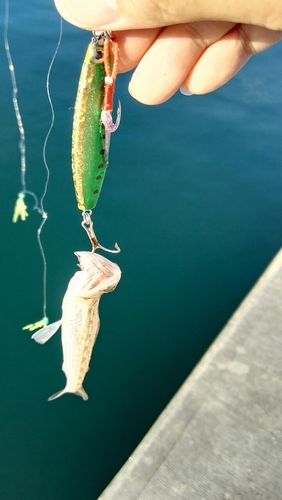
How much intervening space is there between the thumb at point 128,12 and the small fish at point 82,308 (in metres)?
1.10

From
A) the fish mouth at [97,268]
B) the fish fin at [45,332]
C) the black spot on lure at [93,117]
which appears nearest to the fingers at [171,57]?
the black spot on lure at [93,117]

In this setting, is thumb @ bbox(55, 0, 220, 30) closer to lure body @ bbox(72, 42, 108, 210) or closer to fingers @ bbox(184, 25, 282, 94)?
lure body @ bbox(72, 42, 108, 210)

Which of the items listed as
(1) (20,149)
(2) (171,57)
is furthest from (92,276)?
(1) (20,149)

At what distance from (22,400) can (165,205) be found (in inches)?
113

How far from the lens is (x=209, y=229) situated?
5.39 meters

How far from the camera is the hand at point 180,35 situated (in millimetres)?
1347

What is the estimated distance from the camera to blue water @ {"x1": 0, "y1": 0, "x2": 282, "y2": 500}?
160 inches

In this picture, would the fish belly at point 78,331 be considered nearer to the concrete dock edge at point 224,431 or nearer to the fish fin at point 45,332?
the fish fin at point 45,332

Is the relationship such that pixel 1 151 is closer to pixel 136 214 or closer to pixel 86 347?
pixel 136 214

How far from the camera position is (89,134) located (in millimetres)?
1767

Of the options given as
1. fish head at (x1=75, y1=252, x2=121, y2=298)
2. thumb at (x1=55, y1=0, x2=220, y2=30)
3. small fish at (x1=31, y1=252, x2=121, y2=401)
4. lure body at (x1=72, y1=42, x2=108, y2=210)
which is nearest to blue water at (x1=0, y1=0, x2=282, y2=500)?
small fish at (x1=31, y1=252, x2=121, y2=401)

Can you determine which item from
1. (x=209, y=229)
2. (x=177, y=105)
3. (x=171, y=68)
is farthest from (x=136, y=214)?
(x=171, y=68)

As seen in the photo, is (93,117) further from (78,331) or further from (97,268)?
(78,331)

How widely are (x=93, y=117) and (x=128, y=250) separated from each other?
343 centimetres
